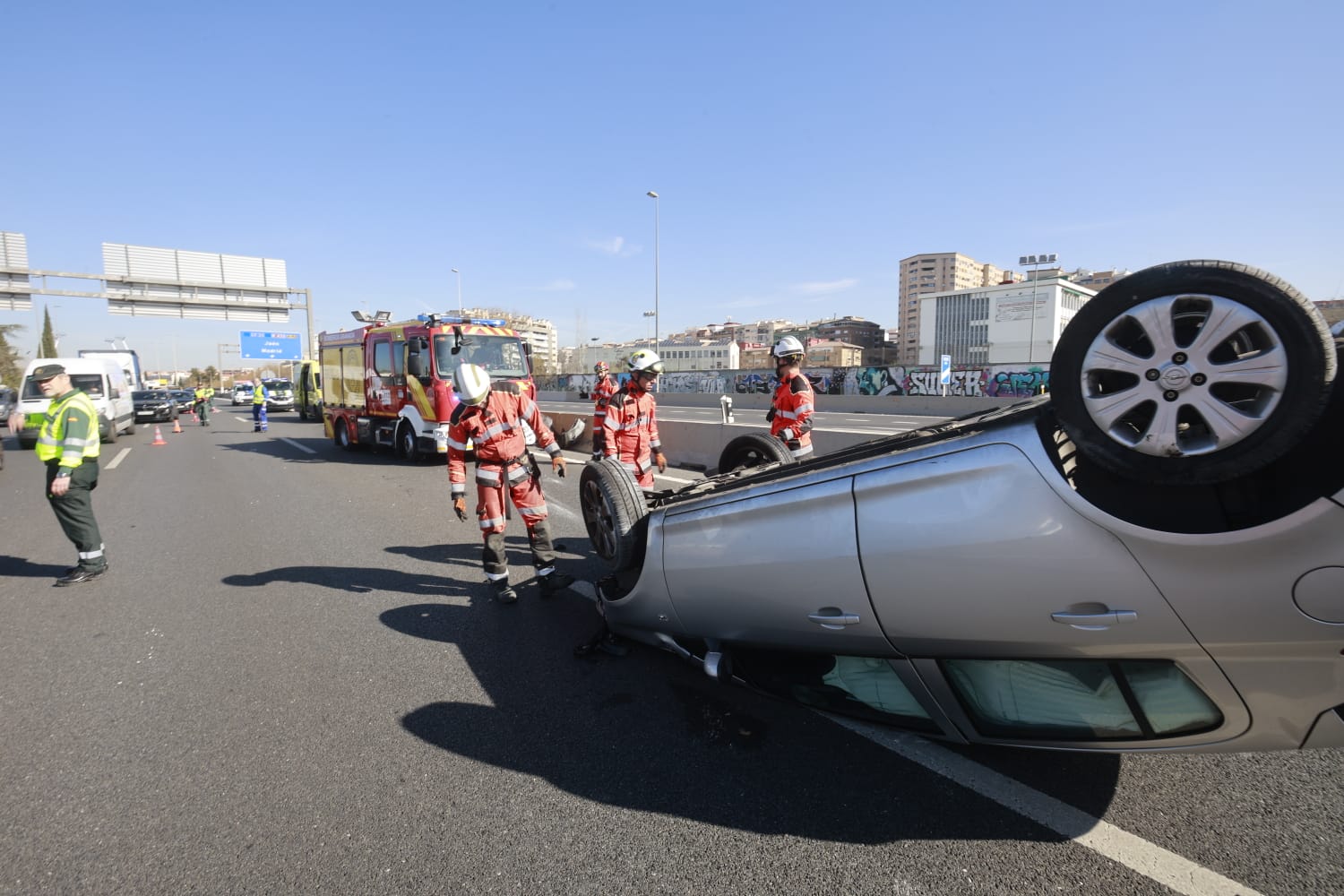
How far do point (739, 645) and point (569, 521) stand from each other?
14.4ft

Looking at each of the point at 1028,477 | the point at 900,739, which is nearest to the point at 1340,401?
the point at 1028,477

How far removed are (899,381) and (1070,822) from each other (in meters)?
30.4

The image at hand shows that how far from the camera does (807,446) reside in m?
5.86

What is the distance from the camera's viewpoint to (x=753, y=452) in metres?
4.98

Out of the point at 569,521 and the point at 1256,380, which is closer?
the point at 1256,380

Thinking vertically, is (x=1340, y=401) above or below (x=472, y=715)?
above

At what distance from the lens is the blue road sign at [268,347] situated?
4356cm

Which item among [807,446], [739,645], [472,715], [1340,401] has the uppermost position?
[1340,401]

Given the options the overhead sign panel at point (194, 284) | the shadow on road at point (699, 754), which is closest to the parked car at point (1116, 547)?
the shadow on road at point (699, 754)

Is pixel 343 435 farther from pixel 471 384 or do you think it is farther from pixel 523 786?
pixel 523 786

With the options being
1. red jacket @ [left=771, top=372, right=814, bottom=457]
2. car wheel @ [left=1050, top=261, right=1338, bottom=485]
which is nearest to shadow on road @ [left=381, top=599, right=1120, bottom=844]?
car wheel @ [left=1050, top=261, right=1338, bottom=485]

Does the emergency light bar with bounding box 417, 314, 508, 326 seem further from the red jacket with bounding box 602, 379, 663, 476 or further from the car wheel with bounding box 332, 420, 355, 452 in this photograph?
the red jacket with bounding box 602, 379, 663, 476

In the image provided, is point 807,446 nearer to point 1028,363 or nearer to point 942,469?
point 942,469

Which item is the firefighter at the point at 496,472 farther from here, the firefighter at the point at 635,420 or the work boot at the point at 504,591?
the firefighter at the point at 635,420
